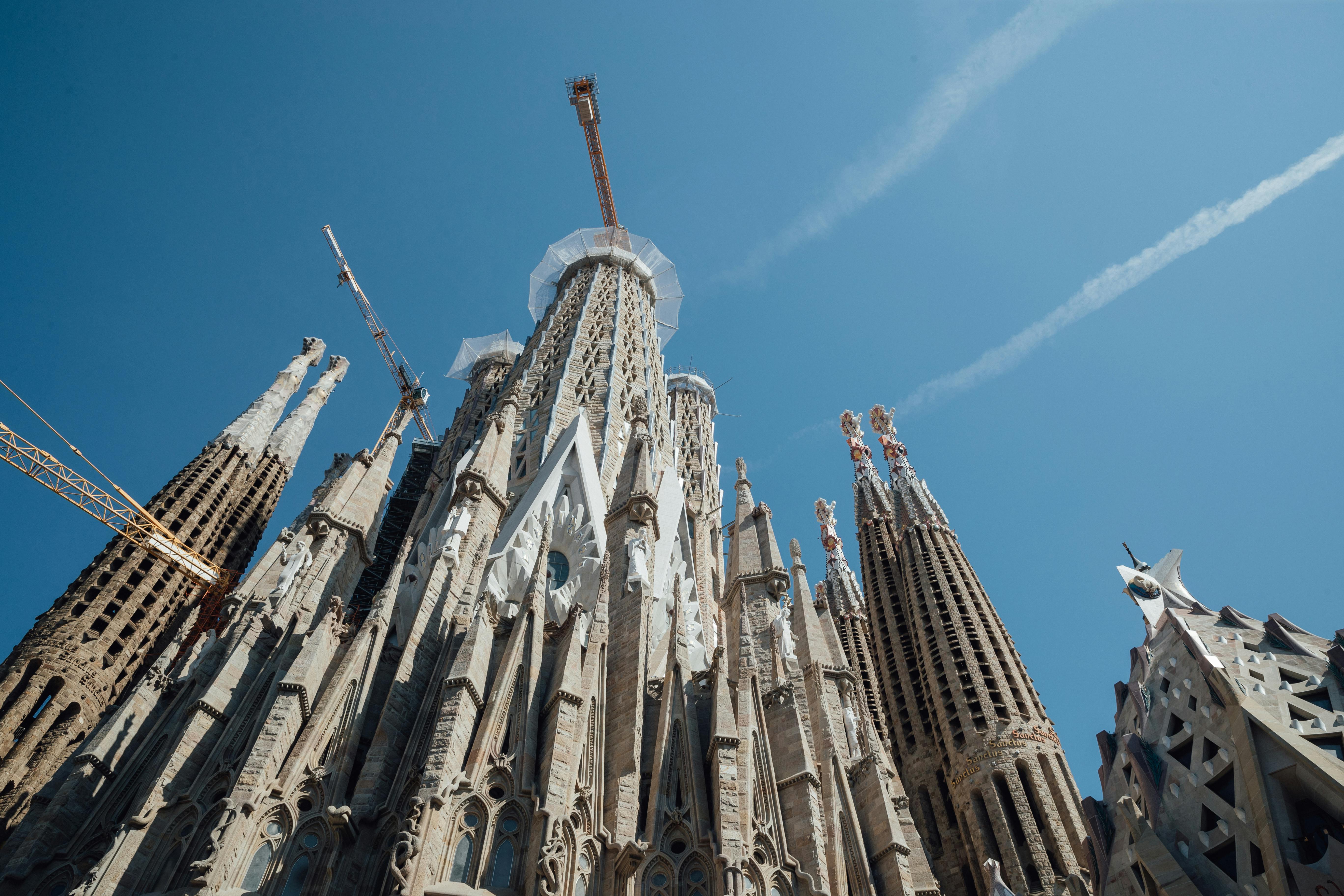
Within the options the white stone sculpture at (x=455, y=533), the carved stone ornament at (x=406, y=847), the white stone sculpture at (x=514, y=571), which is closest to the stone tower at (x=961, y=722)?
the white stone sculpture at (x=514, y=571)

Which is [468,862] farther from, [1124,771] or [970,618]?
[970,618]

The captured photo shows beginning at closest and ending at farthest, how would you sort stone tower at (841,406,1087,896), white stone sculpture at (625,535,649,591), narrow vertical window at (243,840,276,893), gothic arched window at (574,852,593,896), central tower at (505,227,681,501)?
narrow vertical window at (243,840,276,893) → gothic arched window at (574,852,593,896) → white stone sculpture at (625,535,649,591) → central tower at (505,227,681,501) → stone tower at (841,406,1087,896)

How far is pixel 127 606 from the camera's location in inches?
1287

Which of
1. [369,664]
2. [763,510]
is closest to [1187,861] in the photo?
[369,664]

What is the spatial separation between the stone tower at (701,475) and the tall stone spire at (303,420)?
19.4 metres

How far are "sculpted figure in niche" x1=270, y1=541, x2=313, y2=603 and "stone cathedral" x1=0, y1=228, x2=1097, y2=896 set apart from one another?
8 centimetres

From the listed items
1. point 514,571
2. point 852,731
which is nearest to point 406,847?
point 514,571

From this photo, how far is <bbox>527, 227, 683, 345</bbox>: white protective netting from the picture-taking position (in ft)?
123

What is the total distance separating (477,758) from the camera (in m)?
12.5

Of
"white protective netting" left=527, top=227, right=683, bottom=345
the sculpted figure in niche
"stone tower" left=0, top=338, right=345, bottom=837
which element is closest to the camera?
the sculpted figure in niche

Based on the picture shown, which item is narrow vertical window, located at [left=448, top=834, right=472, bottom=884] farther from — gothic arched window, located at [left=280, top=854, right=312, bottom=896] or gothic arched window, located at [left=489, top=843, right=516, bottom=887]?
gothic arched window, located at [left=280, top=854, right=312, bottom=896]

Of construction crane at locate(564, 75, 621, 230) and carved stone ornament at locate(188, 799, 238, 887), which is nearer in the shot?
carved stone ornament at locate(188, 799, 238, 887)

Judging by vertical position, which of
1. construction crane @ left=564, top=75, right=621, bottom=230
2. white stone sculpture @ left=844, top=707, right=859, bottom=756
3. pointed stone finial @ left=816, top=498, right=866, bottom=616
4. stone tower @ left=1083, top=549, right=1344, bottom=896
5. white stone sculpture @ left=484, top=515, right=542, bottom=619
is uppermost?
construction crane @ left=564, top=75, right=621, bottom=230

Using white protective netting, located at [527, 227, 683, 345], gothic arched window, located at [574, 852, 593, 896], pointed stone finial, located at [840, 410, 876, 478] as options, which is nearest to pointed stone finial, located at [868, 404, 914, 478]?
pointed stone finial, located at [840, 410, 876, 478]
